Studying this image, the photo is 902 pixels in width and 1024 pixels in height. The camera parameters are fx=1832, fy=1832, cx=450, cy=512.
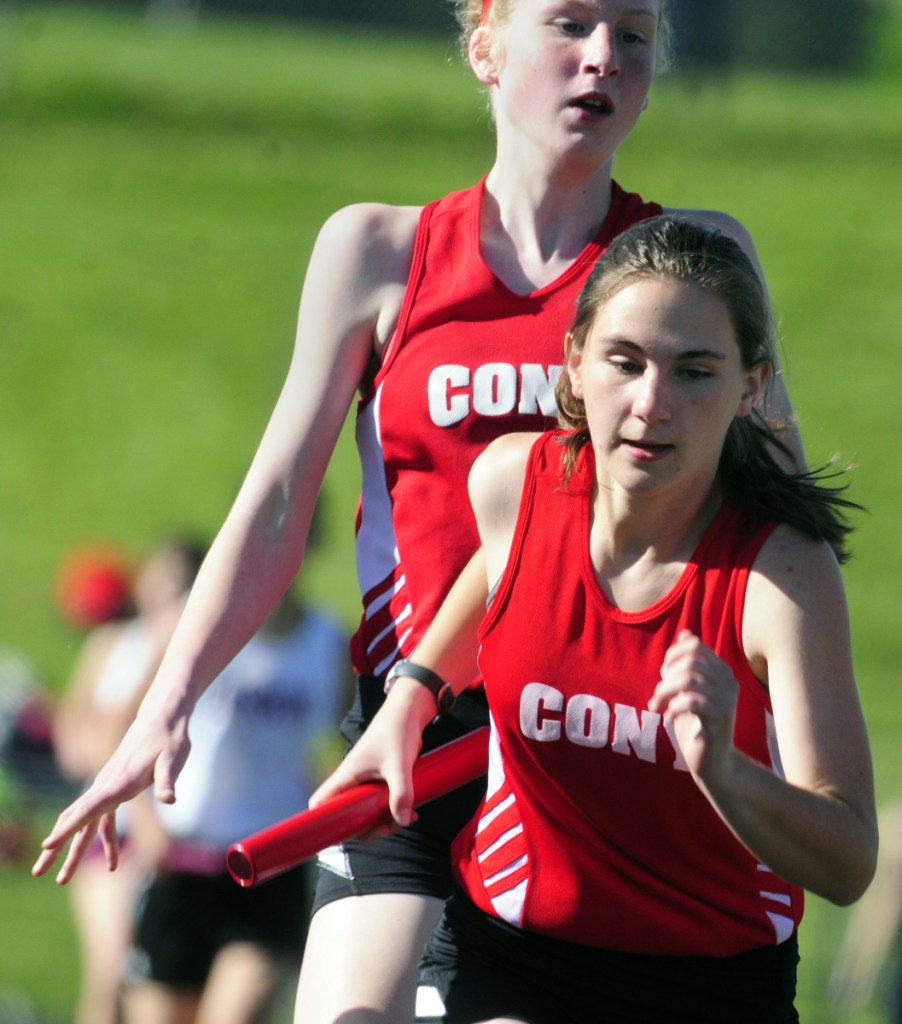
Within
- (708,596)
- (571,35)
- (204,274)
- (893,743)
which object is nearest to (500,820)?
(708,596)

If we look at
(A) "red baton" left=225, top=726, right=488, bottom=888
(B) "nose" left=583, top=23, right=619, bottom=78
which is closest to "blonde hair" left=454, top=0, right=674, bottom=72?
(B) "nose" left=583, top=23, right=619, bottom=78

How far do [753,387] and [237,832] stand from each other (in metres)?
3.66

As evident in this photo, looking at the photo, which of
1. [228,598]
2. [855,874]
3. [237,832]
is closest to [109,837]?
[228,598]

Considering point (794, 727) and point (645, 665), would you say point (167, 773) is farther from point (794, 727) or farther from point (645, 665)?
point (794, 727)

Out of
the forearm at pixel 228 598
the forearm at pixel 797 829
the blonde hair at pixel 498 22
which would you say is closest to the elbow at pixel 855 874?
the forearm at pixel 797 829

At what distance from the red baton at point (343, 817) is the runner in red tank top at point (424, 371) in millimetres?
155

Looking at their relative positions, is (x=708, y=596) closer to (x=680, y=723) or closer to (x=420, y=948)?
(x=680, y=723)

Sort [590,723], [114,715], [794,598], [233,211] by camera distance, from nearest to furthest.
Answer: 1. [794,598]
2. [590,723]
3. [114,715]
4. [233,211]

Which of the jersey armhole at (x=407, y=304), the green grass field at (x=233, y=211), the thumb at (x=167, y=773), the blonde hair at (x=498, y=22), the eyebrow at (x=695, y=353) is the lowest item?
the thumb at (x=167, y=773)

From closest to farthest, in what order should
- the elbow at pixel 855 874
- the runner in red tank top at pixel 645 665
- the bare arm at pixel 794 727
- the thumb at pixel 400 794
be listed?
the bare arm at pixel 794 727, the elbow at pixel 855 874, the runner in red tank top at pixel 645 665, the thumb at pixel 400 794

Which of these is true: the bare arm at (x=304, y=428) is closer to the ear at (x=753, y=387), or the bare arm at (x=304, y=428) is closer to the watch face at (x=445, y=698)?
the watch face at (x=445, y=698)

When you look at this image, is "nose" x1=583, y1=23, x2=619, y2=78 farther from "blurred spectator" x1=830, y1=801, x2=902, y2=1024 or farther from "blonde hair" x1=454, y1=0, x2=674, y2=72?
"blurred spectator" x1=830, y1=801, x2=902, y2=1024

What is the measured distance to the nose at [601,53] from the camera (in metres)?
2.72

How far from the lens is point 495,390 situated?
272cm
